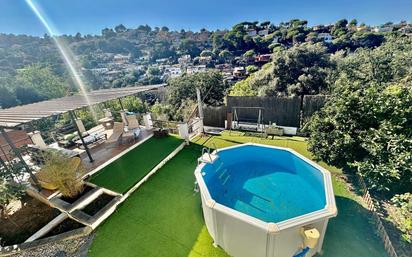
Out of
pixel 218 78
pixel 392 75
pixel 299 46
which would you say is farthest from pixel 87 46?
pixel 392 75

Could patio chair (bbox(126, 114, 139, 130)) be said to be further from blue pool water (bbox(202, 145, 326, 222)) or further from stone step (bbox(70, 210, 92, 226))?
blue pool water (bbox(202, 145, 326, 222))

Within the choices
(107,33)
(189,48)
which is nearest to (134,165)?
(189,48)

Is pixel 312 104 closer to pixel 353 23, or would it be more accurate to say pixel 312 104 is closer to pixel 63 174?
pixel 63 174

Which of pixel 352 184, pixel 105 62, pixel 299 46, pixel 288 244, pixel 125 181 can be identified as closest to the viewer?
pixel 288 244

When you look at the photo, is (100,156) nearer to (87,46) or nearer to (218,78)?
(218,78)

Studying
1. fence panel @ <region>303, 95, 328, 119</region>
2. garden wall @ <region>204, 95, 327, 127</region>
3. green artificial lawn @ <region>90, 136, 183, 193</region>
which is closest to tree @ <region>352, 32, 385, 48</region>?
fence panel @ <region>303, 95, 328, 119</region>

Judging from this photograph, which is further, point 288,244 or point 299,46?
point 299,46
